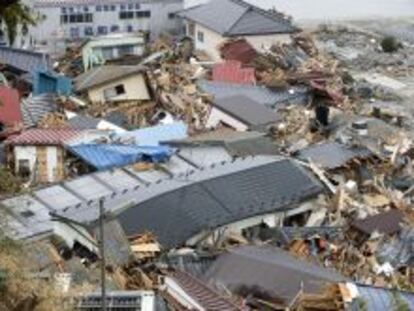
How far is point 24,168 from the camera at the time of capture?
18.8 metres

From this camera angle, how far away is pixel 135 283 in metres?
13.0

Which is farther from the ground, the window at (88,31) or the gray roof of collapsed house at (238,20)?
the gray roof of collapsed house at (238,20)

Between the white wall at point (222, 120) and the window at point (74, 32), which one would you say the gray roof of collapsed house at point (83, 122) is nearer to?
the white wall at point (222, 120)

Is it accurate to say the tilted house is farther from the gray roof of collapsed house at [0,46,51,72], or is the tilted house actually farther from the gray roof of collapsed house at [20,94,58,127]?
the gray roof of collapsed house at [0,46,51,72]

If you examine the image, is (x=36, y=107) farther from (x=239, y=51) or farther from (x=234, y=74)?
(x=239, y=51)

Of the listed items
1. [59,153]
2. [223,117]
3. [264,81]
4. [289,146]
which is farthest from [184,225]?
[264,81]

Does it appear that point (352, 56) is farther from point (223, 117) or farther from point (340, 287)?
point (340, 287)

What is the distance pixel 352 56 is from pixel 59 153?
17654 millimetres

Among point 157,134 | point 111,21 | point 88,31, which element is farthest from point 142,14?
point 157,134

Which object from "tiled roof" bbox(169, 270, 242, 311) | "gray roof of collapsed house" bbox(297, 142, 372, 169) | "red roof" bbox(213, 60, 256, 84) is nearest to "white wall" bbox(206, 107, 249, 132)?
"gray roof of collapsed house" bbox(297, 142, 372, 169)

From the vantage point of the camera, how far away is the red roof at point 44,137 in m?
18.6

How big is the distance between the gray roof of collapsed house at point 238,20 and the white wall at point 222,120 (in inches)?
310

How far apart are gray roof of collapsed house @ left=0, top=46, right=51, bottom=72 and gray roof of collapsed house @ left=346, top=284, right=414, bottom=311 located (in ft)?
50.6

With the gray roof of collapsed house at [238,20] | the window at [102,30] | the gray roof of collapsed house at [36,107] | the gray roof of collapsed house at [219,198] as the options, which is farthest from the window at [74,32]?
the gray roof of collapsed house at [219,198]
